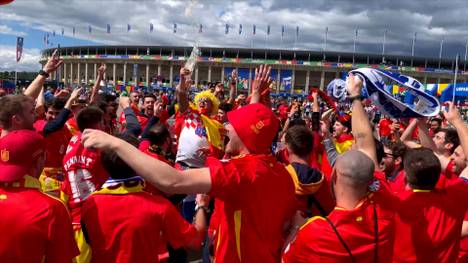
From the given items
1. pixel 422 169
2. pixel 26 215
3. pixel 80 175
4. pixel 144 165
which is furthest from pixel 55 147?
pixel 422 169

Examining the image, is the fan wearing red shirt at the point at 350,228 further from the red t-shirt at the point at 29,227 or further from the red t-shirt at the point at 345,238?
the red t-shirt at the point at 29,227

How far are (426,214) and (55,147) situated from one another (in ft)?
13.3

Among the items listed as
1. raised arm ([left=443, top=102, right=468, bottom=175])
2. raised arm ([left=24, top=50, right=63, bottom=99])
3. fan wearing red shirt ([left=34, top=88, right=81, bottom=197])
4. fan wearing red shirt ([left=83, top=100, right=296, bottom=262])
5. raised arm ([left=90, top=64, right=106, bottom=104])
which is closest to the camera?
fan wearing red shirt ([left=83, top=100, right=296, bottom=262])

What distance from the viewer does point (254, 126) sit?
2562 mm

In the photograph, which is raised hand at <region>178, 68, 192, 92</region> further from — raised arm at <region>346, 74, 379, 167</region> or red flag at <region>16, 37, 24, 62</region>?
red flag at <region>16, 37, 24, 62</region>

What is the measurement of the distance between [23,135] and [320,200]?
219cm

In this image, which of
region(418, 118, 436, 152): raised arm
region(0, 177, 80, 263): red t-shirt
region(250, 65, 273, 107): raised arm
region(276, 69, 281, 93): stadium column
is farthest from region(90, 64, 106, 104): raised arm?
region(276, 69, 281, 93): stadium column

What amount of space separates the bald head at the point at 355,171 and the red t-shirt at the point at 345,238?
0.13 metres

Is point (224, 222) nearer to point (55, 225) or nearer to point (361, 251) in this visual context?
point (361, 251)

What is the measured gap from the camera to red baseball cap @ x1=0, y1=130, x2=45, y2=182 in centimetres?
229

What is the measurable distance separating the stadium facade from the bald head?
8248cm

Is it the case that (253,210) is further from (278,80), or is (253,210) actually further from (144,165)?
(278,80)

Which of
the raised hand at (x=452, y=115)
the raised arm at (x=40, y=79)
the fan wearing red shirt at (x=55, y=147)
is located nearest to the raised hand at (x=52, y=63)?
the raised arm at (x=40, y=79)

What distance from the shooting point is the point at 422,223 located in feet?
9.86
